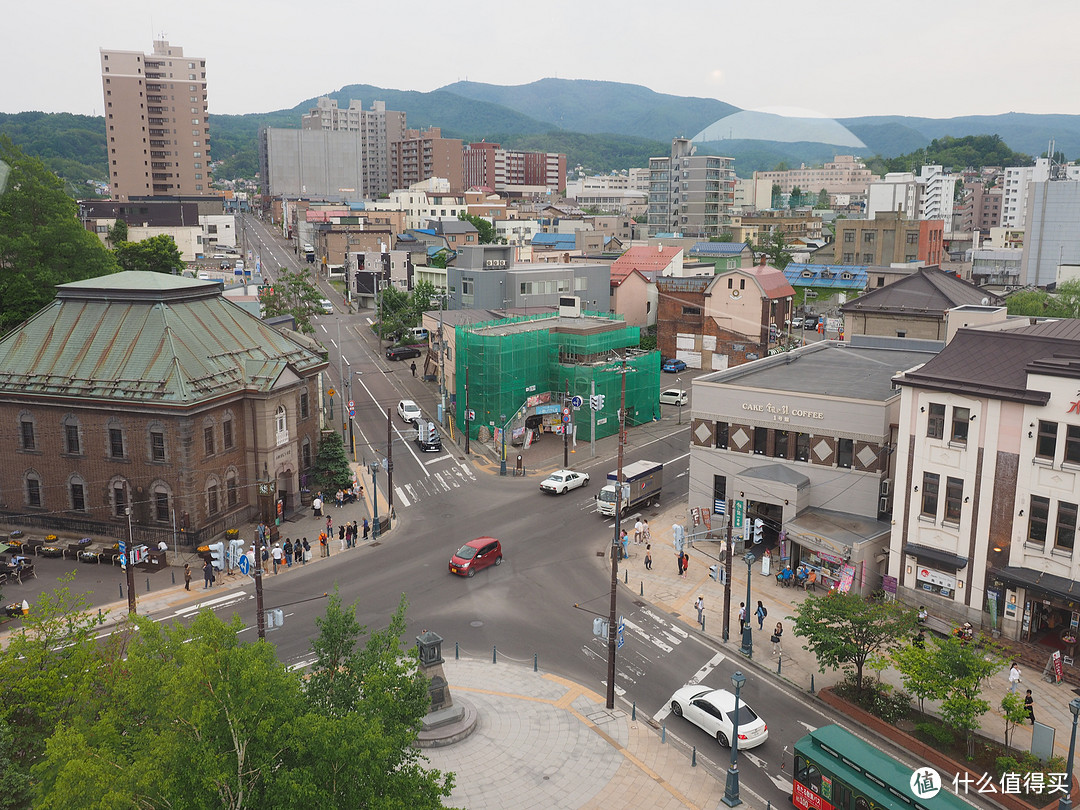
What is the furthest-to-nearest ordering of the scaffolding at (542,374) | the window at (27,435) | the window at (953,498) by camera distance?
1. the scaffolding at (542,374)
2. the window at (27,435)
3. the window at (953,498)

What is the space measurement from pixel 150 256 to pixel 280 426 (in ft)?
213

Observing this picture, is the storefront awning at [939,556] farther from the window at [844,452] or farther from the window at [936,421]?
the window at [844,452]

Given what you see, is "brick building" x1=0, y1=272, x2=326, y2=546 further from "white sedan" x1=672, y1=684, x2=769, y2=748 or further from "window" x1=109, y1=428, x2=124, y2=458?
"white sedan" x1=672, y1=684, x2=769, y2=748

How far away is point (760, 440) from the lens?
4603 cm

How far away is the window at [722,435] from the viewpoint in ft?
154

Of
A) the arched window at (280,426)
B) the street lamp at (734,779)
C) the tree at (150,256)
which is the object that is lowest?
the street lamp at (734,779)

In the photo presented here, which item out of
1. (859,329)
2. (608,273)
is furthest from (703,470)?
(608,273)

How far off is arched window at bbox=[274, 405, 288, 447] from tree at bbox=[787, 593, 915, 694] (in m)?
32.0

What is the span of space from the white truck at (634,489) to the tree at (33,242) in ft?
148

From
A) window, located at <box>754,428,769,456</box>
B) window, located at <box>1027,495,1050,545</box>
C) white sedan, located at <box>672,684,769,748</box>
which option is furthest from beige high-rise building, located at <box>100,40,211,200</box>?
window, located at <box>1027,495,1050,545</box>

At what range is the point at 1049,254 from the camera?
12256 cm

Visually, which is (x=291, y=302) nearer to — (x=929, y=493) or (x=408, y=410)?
(x=408, y=410)

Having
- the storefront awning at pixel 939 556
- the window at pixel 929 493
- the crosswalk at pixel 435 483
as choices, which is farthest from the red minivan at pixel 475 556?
the window at pixel 929 493

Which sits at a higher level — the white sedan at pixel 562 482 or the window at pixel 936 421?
the window at pixel 936 421
